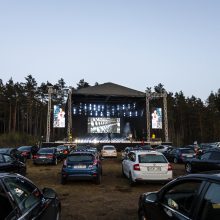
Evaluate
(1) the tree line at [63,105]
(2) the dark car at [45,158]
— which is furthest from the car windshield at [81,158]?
(1) the tree line at [63,105]

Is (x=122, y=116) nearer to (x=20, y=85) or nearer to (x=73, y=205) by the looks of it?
(x=20, y=85)

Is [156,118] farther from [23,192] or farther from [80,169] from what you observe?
[23,192]

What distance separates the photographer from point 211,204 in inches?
143

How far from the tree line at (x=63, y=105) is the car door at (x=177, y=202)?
8368cm

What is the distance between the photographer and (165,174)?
14.1 meters

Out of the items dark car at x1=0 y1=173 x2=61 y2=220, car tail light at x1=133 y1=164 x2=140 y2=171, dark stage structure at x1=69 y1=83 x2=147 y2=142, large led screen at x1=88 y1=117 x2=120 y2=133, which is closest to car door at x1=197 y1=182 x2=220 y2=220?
dark car at x1=0 y1=173 x2=61 y2=220

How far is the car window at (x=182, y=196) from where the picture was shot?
4034mm

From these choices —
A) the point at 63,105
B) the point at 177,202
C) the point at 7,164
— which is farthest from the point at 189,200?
the point at 63,105

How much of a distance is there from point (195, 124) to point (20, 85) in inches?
1993

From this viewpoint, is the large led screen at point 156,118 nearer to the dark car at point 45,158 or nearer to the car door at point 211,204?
the dark car at point 45,158

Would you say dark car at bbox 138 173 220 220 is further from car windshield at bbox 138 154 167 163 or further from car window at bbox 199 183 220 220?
car windshield at bbox 138 154 167 163

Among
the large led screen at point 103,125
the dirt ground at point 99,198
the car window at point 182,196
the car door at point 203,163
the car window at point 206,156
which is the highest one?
the large led screen at point 103,125

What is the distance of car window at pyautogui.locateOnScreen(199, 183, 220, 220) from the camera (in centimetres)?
356

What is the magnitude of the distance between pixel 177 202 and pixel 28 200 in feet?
6.30
